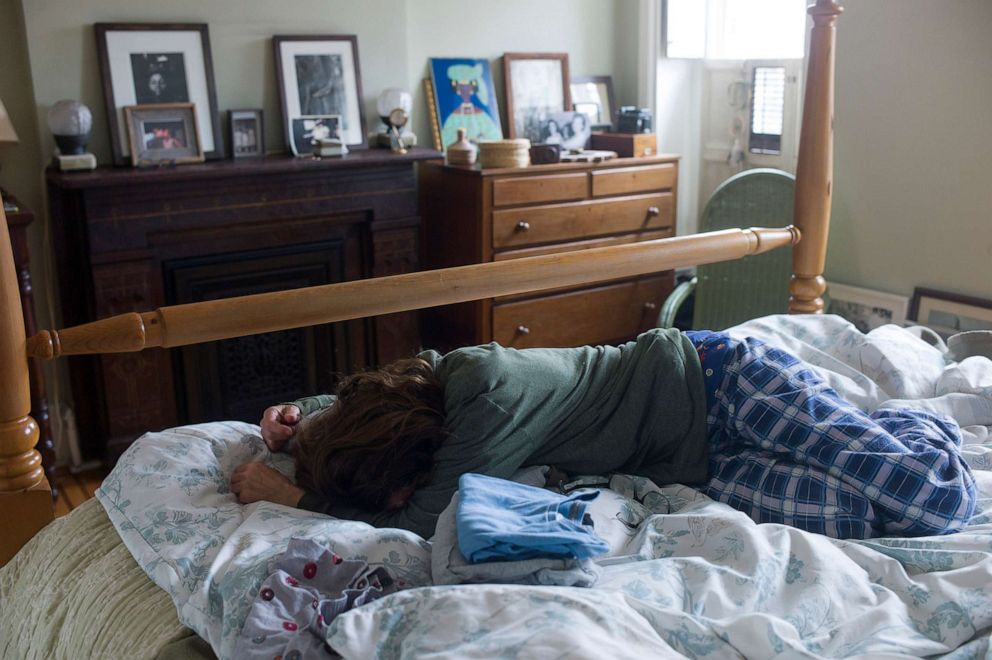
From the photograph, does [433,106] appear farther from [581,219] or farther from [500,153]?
[581,219]

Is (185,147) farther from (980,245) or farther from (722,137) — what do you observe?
(980,245)

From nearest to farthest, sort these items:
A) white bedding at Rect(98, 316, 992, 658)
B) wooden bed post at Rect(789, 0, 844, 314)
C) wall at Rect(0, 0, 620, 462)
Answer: white bedding at Rect(98, 316, 992, 658)
wooden bed post at Rect(789, 0, 844, 314)
wall at Rect(0, 0, 620, 462)

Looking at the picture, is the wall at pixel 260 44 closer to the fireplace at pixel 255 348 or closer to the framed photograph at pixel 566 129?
the framed photograph at pixel 566 129

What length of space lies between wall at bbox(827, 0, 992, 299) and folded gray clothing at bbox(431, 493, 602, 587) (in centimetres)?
207

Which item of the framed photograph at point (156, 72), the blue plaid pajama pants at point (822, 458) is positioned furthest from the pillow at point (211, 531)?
the framed photograph at point (156, 72)

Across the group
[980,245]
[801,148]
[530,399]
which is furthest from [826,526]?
[980,245]

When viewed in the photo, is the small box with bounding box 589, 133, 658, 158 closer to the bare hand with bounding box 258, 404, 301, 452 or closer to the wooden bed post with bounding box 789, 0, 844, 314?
the wooden bed post with bounding box 789, 0, 844, 314

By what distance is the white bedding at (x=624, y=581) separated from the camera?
108 centimetres

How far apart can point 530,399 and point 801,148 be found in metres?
1.20

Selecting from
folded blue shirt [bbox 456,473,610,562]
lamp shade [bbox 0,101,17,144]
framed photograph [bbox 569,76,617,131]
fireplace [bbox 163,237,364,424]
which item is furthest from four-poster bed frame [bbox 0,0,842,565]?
framed photograph [bbox 569,76,617,131]

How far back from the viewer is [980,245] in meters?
2.79

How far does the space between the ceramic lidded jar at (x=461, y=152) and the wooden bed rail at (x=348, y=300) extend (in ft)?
4.70

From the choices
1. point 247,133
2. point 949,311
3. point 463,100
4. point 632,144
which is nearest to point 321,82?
point 247,133

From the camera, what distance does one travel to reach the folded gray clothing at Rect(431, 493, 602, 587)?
1232 millimetres
